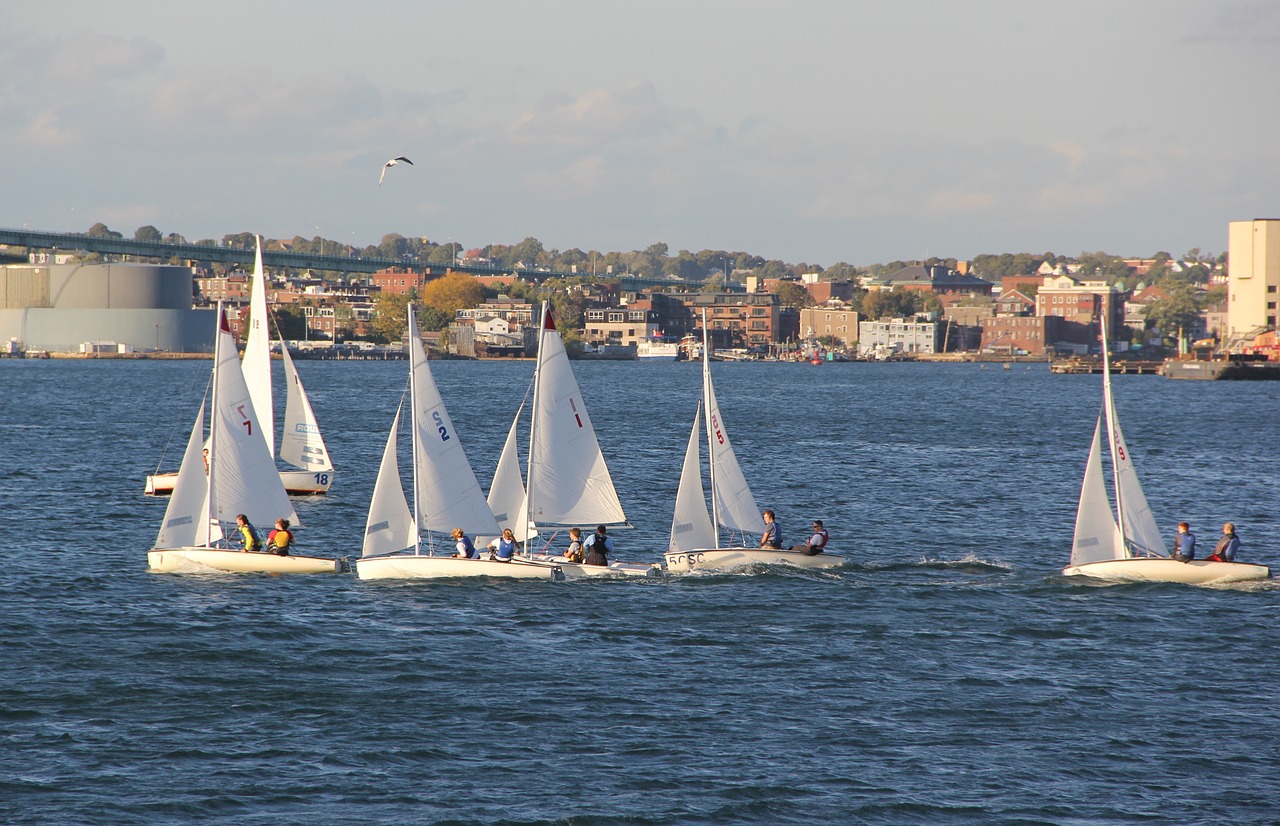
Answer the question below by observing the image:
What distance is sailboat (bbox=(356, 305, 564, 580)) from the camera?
115 feet

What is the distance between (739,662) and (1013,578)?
12382mm

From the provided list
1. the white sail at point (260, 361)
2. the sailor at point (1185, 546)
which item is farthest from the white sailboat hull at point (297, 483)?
the sailor at point (1185, 546)

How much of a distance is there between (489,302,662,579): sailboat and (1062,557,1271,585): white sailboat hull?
11497 mm

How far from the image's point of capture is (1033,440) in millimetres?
89625

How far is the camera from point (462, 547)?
3488cm

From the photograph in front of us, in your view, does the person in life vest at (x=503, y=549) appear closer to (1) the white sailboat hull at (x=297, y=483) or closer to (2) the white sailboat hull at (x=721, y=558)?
(2) the white sailboat hull at (x=721, y=558)

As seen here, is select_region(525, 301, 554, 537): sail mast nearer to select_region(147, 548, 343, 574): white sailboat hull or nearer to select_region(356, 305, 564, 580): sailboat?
select_region(356, 305, 564, 580): sailboat

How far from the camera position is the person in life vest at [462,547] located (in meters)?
34.7

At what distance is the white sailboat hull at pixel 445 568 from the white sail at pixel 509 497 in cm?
96

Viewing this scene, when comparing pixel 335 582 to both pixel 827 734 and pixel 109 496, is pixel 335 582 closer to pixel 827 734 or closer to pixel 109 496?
pixel 827 734

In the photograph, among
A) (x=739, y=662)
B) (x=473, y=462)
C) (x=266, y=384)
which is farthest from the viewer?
(x=473, y=462)

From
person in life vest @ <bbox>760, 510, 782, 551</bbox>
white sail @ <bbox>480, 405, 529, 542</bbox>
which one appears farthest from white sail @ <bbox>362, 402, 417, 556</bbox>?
person in life vest @ <bbox>760, 510, 782, 551</bbox>

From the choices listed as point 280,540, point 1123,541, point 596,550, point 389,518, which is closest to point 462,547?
point 389,518

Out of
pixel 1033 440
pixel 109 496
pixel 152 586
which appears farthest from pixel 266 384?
pixel 1033 440
